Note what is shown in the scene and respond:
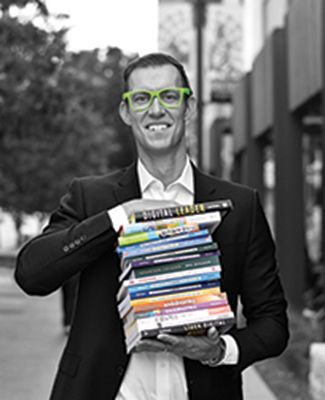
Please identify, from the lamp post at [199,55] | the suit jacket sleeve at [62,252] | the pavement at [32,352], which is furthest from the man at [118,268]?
the lamp post at [199,55]

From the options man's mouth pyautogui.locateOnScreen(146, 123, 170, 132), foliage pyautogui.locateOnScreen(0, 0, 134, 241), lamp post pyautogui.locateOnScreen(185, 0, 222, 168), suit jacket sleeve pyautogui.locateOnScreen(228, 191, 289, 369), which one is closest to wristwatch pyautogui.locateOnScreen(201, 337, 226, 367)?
suit jacket sleeve pyautogui.locateOnScreen(228, 191, 289, 369)

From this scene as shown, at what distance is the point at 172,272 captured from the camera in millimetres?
2371

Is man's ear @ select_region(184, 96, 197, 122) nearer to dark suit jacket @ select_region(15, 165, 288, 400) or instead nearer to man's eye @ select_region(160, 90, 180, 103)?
man's eye @ select_region(160, 90, 180, 103)

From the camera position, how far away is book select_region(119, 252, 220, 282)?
7.74 ft

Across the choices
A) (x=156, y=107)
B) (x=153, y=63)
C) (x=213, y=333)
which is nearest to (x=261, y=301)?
(x=213, y=333)

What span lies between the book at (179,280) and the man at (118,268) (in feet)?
0.49

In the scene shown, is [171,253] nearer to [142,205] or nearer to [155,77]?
[142,205]

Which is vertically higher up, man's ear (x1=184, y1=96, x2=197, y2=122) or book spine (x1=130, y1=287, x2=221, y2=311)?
man's ear (x1=184, y1=96, x2=197, y2=122)

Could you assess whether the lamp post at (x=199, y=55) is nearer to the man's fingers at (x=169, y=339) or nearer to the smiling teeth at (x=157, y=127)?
the smiling teeth at (x=157, y=127)

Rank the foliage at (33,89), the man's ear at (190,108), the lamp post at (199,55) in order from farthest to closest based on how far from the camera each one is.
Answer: the lamp post at (199,55), the foliage at (33,89), the man's ear at (190,108)

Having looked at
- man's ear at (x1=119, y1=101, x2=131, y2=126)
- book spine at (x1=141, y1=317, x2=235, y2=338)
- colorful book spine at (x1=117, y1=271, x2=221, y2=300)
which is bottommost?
book spine at (x1=141, y1=317, x2=235, y2=338)

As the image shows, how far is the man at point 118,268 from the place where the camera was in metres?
2.50

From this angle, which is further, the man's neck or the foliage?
the foliage

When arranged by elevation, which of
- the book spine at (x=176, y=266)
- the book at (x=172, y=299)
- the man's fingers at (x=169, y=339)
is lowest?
the man's fingers at (x=169, y=339)
